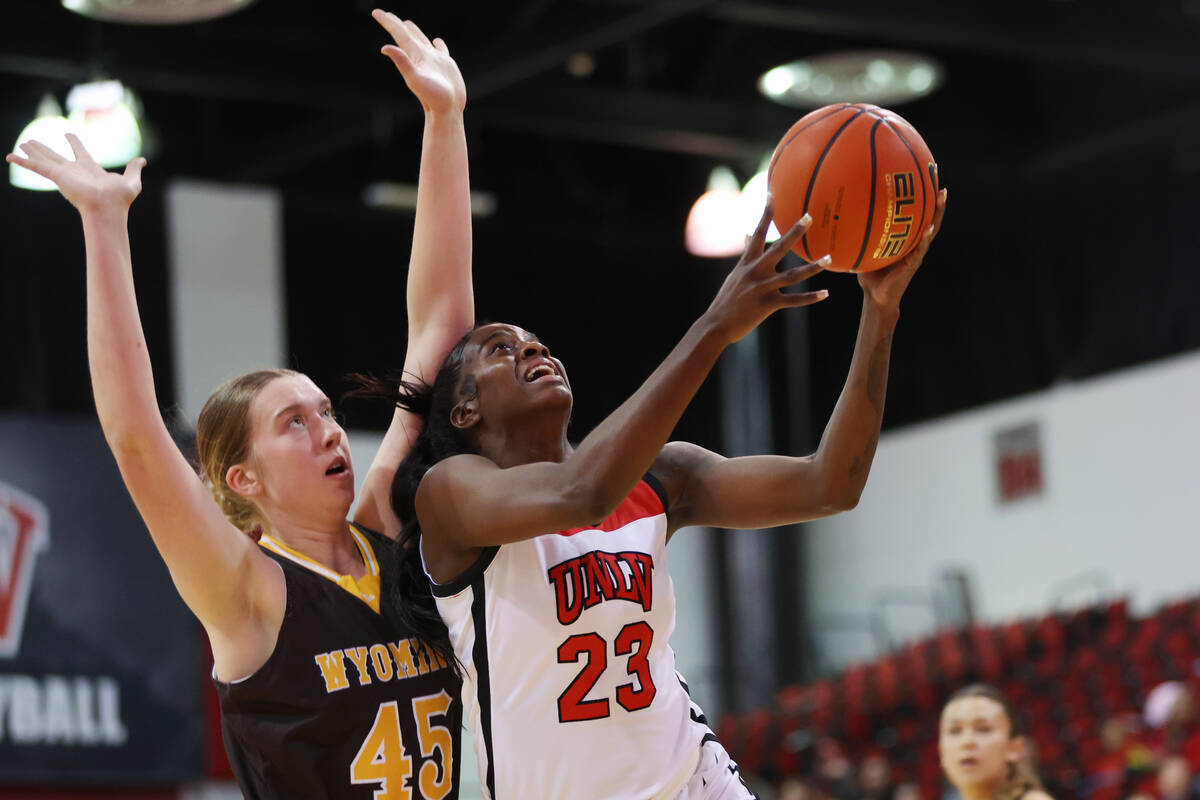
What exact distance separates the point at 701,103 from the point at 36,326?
579 cm

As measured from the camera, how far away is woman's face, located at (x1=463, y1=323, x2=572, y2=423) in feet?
10.4

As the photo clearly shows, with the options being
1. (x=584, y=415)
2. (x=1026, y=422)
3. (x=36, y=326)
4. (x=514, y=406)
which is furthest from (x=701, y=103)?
(x=514, y=406)

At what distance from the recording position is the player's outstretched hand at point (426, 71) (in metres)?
3.63

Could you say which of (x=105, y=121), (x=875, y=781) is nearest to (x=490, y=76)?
(x=105, y=121)

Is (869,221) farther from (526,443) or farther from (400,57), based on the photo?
(400,57)

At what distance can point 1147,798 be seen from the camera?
9.34 m

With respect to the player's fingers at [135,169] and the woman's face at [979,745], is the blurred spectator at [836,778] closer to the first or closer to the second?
the woman's face at [979,745]

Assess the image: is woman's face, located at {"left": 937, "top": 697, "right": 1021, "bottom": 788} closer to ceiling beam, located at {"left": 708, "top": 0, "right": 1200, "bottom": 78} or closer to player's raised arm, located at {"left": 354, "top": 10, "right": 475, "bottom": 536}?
player's raised arm, located at {"left": 354, "top": 10, "right": 475, "bottom": 536}

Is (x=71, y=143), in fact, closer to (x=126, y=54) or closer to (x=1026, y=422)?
(x=126, y=54)

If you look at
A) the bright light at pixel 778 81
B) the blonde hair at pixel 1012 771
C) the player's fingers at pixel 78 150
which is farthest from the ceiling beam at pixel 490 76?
the player's fingers at pixel 78 150

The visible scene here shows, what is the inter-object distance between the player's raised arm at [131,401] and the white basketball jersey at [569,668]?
44 cm

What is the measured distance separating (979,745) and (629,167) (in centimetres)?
1259

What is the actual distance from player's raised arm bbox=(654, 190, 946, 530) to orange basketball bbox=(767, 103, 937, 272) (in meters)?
0.06

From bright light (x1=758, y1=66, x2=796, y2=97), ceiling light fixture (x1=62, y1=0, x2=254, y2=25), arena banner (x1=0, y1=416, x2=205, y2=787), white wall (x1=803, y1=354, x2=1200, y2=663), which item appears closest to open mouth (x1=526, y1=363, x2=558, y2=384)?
ceiling light fixture (x1=62, y1=0, x2=254, y2=25)
